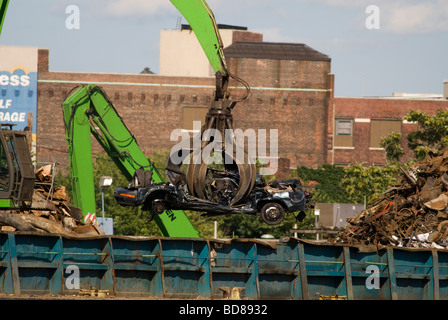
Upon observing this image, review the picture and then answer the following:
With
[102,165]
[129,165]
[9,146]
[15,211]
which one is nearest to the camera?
[9,146]

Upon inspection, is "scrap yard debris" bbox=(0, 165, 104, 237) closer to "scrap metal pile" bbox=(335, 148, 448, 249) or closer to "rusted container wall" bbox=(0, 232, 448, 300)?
"rusted container wall" bbox=(0, 232, 448, 300)

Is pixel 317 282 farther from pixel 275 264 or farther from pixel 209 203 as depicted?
pixel 209 203

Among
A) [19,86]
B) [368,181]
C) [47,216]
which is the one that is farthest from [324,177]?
[47,216]

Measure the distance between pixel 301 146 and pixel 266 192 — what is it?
50.5 m

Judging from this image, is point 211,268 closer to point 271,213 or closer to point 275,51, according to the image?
point 271,213

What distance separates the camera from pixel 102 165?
59.5m

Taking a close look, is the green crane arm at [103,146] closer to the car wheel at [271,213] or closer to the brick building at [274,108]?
the car wheel at [271,213]

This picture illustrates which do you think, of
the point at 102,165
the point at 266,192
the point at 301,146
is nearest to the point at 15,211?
the point at 266,192

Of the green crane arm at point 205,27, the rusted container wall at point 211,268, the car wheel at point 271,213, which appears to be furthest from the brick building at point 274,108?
the rusted container wall at point 211,268

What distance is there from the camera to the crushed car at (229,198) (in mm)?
20922

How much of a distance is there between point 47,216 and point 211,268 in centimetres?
605

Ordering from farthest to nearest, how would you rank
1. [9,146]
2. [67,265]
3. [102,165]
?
[102,165] < [9,146] < [67,265]

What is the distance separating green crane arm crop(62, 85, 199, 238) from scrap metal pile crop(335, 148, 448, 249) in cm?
509

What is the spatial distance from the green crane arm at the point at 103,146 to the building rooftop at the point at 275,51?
44.9m
